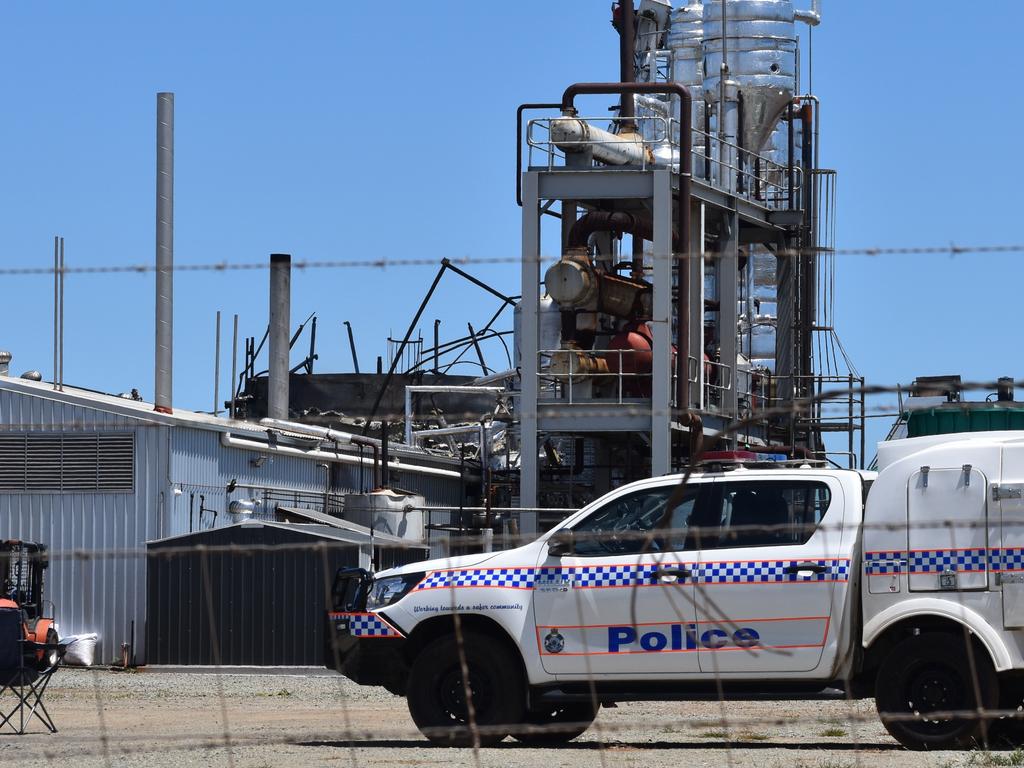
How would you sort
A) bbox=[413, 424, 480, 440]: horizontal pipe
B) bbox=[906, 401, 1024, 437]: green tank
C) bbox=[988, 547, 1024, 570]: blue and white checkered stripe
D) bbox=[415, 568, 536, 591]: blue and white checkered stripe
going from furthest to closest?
1. bbox=[413, 424, 480, 440]: horizontal pipe
2. bbox=[906, 401, 1024, 437]: green tank
3. bbox=[415, 568, 536, 591]: blue and white checkered stripe
4. bbox=[988, 547, 1024, 570]: blue and white checkered stripe

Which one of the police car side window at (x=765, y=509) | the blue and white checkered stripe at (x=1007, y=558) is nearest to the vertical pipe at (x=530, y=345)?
the police car side window at (x=765, y=509)

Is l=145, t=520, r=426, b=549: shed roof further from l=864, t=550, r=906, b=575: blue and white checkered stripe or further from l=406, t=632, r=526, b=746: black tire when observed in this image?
l=864, t=550, r=906, b=575: blue and white checkered stripe

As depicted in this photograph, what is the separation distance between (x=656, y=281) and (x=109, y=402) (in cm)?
874

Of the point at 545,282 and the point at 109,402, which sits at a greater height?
the point at 545,282

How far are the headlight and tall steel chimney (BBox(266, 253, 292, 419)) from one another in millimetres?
22804

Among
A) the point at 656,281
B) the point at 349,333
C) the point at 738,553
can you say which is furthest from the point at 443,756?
the point at 349,333

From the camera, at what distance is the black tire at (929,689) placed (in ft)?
39.5

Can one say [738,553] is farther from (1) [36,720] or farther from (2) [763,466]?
(1) [36,720]

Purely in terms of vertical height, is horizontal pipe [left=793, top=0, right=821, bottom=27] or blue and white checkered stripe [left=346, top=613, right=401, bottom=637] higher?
horizontal pipe [left=793, top=0, right=821, bottom=27]

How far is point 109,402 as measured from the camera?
27.4 metres

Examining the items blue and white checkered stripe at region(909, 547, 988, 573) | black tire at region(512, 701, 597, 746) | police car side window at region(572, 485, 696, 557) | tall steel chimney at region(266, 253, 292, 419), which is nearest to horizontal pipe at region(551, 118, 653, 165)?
tall steel chimney at region(266, 253, 292, 419)

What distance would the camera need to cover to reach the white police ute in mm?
12023

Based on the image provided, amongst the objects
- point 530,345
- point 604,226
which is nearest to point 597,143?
Answer: point 604,226

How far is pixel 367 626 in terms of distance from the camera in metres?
13.5
